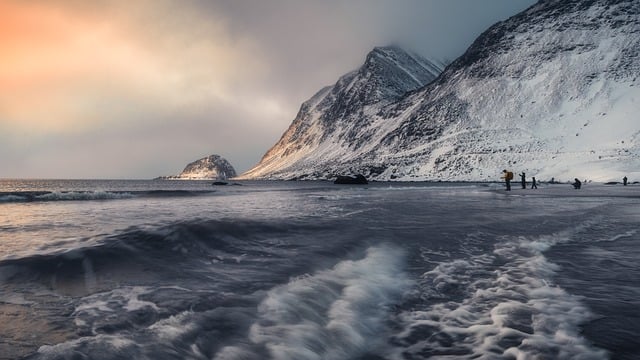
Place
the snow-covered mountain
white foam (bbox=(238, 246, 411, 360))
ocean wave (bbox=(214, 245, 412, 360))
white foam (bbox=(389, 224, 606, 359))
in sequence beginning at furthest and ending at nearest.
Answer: the snow-covered mountain, white foam (bbox=(238, 246, 411, 360)), ocean wave (bbox=(214, 245, 412, 360)), white foam (bbox=(389, 224, 606, 359))

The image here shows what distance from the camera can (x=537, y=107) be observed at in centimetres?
12900

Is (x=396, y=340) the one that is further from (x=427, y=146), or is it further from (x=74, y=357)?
(x=427, y=146)

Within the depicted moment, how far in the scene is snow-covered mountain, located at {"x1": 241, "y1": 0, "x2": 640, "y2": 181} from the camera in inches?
4122

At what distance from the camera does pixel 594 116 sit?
113 m

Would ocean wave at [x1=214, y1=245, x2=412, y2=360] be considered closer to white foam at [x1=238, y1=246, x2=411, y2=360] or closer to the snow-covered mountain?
white foam at [x1=238, y1=246, x2=411, y2=360]

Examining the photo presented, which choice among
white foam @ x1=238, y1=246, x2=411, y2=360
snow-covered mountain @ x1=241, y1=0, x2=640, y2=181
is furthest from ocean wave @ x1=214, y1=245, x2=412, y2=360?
snow-covered mountain @ x1=241, y1=0, x2=640, y2=181

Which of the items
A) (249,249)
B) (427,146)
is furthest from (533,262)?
(427,146)

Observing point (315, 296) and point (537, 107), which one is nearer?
point (315, 296)

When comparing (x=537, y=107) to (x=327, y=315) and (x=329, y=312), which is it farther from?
(x=327, y=315)

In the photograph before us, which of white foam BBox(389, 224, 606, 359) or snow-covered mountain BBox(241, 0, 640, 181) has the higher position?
snow-covered mountain BBox(241, 0, 640, 181)

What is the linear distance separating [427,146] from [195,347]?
5967 inches

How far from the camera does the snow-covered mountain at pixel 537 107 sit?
10469 centimetres

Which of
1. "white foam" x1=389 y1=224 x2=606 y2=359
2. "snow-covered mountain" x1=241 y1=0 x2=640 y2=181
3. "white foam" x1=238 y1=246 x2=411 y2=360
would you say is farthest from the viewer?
"snow-covered mountain" x1=241 y1=0 x2=640 y2=181

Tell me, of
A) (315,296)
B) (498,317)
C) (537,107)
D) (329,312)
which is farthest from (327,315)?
(537,107)
